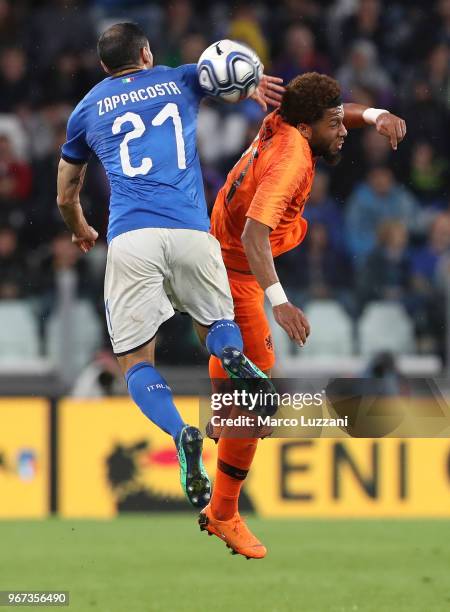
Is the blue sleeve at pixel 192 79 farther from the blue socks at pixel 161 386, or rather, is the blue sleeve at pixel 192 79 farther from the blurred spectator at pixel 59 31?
the blurred spectator at pixel 59 31

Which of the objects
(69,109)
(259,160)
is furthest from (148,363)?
(69,109)

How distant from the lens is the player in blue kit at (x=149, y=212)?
23.3ft

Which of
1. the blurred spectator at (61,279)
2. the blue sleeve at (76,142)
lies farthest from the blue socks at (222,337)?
the blurred spectator at (61,279)

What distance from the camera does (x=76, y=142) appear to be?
24.1ft

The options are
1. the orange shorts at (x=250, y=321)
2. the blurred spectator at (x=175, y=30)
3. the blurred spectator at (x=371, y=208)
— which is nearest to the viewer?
the orange shorts at (x=250, y=321)

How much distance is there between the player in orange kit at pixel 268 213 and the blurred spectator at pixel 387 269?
4.01 metres

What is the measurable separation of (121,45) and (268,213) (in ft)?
3.45

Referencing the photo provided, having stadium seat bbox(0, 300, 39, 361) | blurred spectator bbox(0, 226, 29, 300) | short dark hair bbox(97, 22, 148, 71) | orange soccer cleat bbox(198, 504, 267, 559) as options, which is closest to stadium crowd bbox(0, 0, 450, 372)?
blurred spectator bbox(0, 226, 29, 300)

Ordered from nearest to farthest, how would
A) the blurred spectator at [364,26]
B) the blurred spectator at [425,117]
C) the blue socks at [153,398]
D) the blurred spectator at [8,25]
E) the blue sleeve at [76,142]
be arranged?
the blue socks at [153,398] < the blue sleeve at [76,142] < the blurred spectator at [425,117] < the blurred spectator at [364,26] < the blurred spectator at [8,25]

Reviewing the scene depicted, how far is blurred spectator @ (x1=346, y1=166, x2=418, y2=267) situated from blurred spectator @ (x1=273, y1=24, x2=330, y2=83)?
1.43m

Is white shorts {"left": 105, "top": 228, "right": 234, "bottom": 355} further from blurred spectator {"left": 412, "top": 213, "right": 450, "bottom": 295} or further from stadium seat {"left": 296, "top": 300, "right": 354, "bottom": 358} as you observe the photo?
blurred spectator {"left": 412, "top": 213, "right": 450, "bottom": 295}

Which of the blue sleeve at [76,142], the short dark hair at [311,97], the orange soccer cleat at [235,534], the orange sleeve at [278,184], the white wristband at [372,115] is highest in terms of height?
the short dark hair at [311,97]

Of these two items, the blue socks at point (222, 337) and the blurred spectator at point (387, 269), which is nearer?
the blue socks at point (222, 337)

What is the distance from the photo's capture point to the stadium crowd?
12.0 metres
